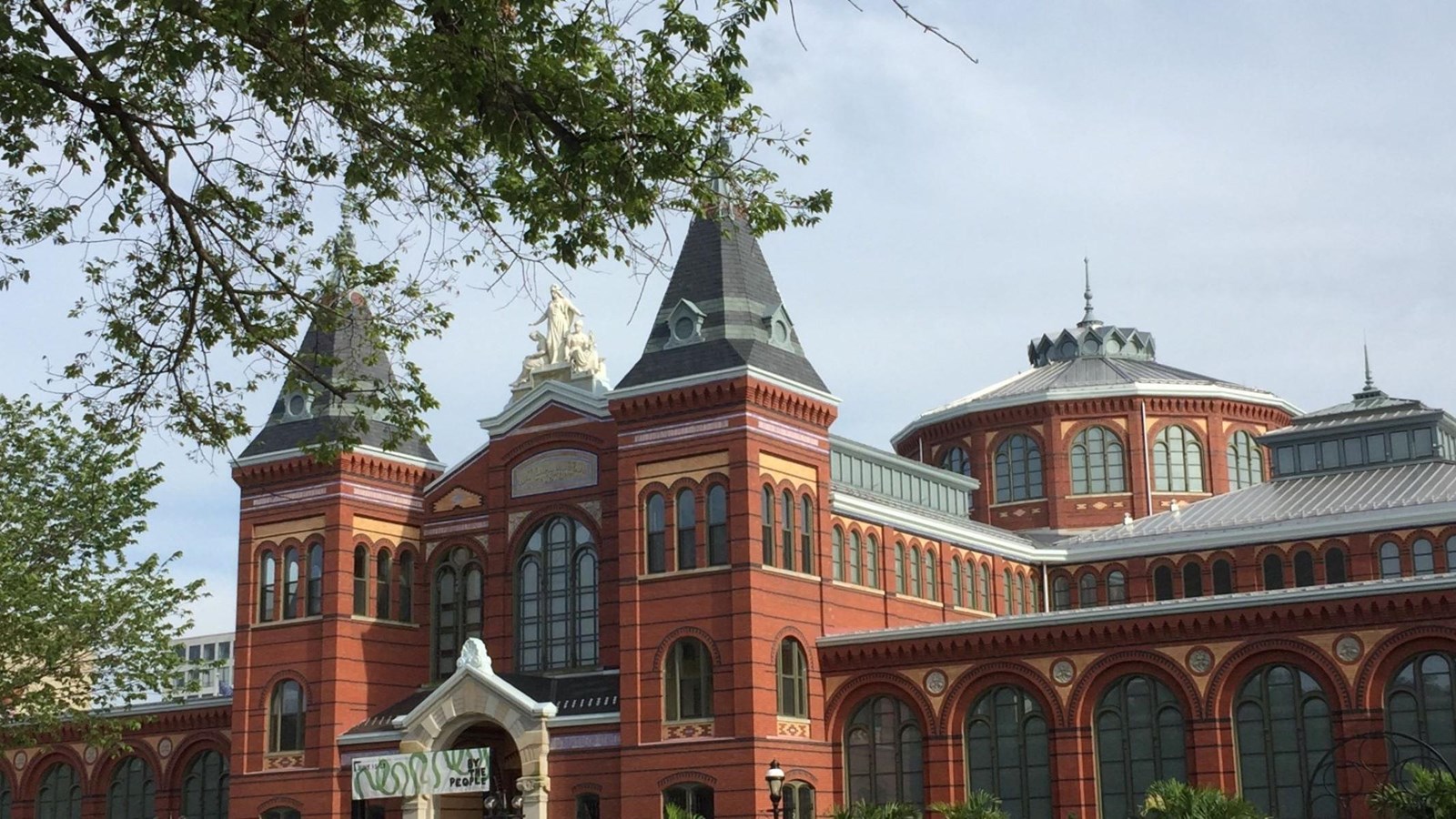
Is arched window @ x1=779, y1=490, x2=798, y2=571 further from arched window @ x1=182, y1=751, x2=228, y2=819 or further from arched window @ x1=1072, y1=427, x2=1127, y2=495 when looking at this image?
arched window @ x1=1072, y1=427, x2=1127, y2=495

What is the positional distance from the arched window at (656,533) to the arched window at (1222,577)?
20632 millimetres

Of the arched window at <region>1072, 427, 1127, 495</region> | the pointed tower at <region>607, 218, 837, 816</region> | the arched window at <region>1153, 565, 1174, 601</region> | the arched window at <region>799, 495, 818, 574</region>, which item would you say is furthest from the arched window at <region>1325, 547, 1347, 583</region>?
the arched window at <region>799, 495, 818, 574</region>

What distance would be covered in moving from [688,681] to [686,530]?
375 centimetres

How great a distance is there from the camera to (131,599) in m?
40.8

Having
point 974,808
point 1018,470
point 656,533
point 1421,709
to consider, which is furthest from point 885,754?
point 1018,470

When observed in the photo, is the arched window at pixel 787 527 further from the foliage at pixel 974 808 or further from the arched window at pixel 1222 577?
the arched window at pixel 1222 577

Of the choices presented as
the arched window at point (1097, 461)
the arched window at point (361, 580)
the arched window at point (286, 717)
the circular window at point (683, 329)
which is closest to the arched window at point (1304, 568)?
the arched window at point (1097, 461)

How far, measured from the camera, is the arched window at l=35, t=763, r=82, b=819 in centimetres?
6178

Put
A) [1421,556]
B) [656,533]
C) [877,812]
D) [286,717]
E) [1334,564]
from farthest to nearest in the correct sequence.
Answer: [1334,564], [1421,556], [286,717], [656,533], [877,812]

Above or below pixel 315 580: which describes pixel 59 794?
below

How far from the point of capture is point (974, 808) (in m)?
40.1

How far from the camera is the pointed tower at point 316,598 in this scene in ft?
168

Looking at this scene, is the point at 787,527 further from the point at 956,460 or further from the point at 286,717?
the point at 956,460

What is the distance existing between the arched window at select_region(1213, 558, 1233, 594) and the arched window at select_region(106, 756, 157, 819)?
34.7 meters
